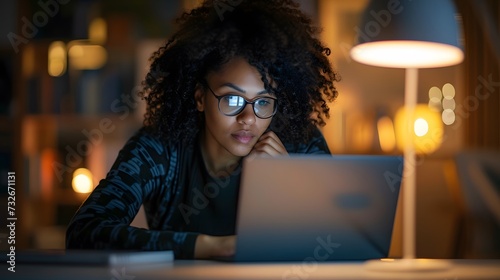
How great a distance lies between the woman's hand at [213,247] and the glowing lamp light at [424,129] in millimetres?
2559

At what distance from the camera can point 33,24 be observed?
402 cm

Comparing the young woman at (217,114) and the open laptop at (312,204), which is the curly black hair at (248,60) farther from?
the open laptop at (312,204)

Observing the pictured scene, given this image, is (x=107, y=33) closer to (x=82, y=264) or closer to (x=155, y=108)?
(x=155, y=108)

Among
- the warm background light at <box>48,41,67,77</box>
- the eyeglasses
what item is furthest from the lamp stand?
the warm background light at <box>48,41,67,77</box>

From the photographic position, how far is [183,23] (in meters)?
2.00

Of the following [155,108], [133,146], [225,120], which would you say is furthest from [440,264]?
[155,108]

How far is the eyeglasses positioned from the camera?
69.2 inches

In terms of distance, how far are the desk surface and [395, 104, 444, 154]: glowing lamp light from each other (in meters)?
2.56

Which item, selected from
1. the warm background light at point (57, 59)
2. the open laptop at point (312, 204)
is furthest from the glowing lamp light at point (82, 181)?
the open laptop at point (312, 204)

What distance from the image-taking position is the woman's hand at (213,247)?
125cm

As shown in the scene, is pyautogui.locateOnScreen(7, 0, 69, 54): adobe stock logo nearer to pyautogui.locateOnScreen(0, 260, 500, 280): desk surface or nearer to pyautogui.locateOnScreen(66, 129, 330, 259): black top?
pyautogui.locateOnScreen(66, 129, 330, 259): black top

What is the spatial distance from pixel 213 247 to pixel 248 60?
0.67 metres

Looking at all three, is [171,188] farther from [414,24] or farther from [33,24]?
[33,24]

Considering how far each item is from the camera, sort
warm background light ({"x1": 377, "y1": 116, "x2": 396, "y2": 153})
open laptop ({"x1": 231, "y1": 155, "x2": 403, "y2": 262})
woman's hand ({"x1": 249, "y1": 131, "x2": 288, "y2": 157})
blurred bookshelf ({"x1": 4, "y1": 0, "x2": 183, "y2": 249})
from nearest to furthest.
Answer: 1. open laptop ({"x1": 231, "y1": 155, "x2": 403, "y2": 262})
2. woman's hand ({"x1": 249, "y1": 131, "x2": 288, "y2": 157})
3. warm background light ({"x1": 377, "y1": 116, "x2": 396, "y2": 153})
4. blurred bookshelf ({"x1": 4, "y1": 0, "x2": 183, "y2": 249})
